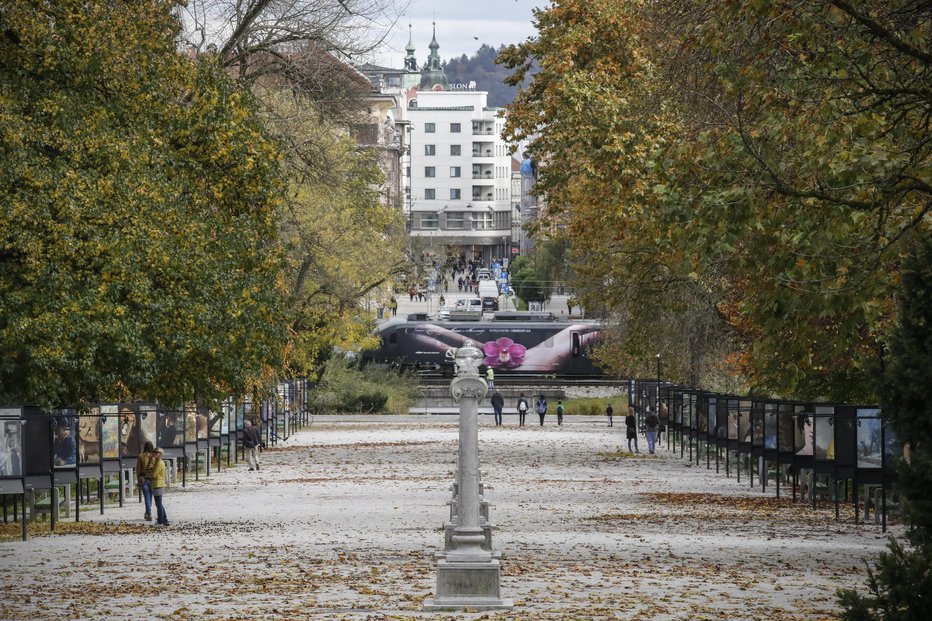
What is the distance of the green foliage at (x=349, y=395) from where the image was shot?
259 ft

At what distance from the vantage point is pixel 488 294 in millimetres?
154875

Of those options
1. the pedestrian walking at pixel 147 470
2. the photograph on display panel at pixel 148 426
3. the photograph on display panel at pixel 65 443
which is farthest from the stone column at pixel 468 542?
the photograph on display panel at pixel 148 426

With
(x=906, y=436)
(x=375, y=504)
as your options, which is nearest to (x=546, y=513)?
(x=375, y=504)

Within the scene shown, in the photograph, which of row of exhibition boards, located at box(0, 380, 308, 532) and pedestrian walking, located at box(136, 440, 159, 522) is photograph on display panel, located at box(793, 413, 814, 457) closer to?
row of exhibition boards, located at box(0, 380, 308, 532)

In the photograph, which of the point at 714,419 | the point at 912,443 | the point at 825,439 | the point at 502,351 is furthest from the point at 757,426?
the point at 502,351

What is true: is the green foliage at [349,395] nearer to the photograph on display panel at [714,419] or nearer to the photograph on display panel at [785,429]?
the photograph on display panel at [714,419]

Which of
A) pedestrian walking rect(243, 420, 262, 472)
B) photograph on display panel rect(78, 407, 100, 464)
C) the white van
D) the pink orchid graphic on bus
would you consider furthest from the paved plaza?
the white van

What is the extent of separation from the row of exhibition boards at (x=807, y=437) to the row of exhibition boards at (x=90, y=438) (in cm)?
1009

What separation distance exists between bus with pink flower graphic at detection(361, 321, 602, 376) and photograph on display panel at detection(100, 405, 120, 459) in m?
70.7

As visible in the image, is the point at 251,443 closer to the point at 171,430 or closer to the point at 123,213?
the point at 171,430

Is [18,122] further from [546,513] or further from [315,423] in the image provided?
[315,423]

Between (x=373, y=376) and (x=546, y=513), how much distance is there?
56317 mm

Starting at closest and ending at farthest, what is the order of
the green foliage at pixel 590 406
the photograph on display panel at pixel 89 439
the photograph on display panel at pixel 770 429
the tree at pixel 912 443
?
1. the tree at pixel 912 443
2. the photograph on display panel at pixel 89 439
3. the photograph on display panel at pixel 770 429
4. the green foliage at pixel 590 406

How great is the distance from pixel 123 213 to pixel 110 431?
605 centimetres
